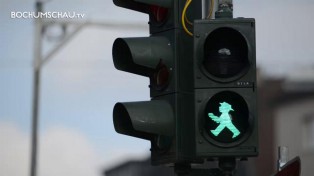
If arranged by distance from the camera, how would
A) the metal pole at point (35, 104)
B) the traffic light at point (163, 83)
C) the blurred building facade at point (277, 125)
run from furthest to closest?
1. the metal pole at point (35, 104)
2. the blurred building facade at point (277, 125)
3. the traffic light at point (163, 83)

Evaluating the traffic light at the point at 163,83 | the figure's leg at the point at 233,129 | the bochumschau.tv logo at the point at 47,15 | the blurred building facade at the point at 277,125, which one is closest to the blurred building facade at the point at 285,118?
the blurred building facade at the point at 277,125

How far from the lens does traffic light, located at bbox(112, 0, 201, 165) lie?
13.8 feet

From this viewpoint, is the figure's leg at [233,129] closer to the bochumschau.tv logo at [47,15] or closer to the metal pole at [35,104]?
the metal pole at [35,104]

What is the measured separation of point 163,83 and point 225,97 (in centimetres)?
39

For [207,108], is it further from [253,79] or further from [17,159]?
[17,159]

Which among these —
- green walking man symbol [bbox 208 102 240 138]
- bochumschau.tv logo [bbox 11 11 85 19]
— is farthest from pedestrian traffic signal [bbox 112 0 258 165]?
bochumschau.tv logo [bbox 11 11 85 19]

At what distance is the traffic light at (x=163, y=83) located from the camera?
4.19m

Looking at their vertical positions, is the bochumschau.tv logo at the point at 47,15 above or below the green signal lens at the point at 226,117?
above

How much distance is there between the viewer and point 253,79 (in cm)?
408

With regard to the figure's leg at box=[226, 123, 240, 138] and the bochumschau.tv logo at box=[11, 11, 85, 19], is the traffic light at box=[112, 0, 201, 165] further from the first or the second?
the bochumschau.tv logo at box=[11, 11, 85, 19]

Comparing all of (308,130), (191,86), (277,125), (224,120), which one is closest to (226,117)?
(224,120)

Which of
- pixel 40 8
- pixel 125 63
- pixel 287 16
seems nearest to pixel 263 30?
pixel 287 16

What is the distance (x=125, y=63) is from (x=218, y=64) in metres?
0.51

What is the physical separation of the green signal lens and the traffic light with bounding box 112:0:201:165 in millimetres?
222
